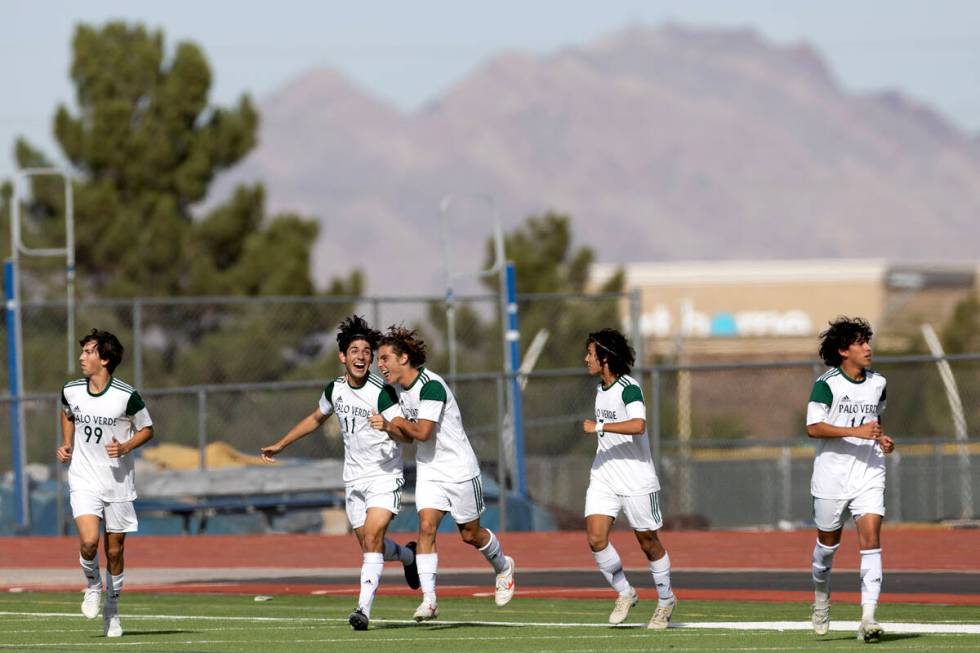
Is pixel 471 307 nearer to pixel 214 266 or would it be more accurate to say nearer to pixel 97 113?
pixel 214 266

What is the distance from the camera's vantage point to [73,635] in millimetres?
13641

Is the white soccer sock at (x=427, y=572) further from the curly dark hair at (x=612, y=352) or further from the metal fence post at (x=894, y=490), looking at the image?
the metal fence post at (x=894, y=490)

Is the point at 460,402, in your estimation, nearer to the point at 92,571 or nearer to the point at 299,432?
the point at 299,432

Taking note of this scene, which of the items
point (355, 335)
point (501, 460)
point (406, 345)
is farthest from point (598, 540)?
point (501, 460)

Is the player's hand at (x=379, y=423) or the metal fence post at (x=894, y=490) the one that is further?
the metal fence post at (x=894, y=490)

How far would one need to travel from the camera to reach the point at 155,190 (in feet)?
149

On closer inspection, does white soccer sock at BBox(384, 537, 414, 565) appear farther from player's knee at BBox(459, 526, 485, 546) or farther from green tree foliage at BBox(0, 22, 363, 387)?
green tree foliage at BBox(0, 22, 363, 387)

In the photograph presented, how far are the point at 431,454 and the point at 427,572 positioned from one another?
2.65ft

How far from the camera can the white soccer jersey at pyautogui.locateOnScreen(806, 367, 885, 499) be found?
490 inches

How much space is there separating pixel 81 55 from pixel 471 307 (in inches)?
403

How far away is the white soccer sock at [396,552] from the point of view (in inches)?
554

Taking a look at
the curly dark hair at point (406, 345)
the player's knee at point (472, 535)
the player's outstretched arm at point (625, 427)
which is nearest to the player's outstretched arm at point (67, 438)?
the curly dark hair at point (406, 345)

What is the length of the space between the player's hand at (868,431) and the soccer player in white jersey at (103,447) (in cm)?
464

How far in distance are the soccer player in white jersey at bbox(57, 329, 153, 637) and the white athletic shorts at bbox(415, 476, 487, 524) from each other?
1911 millimetres
